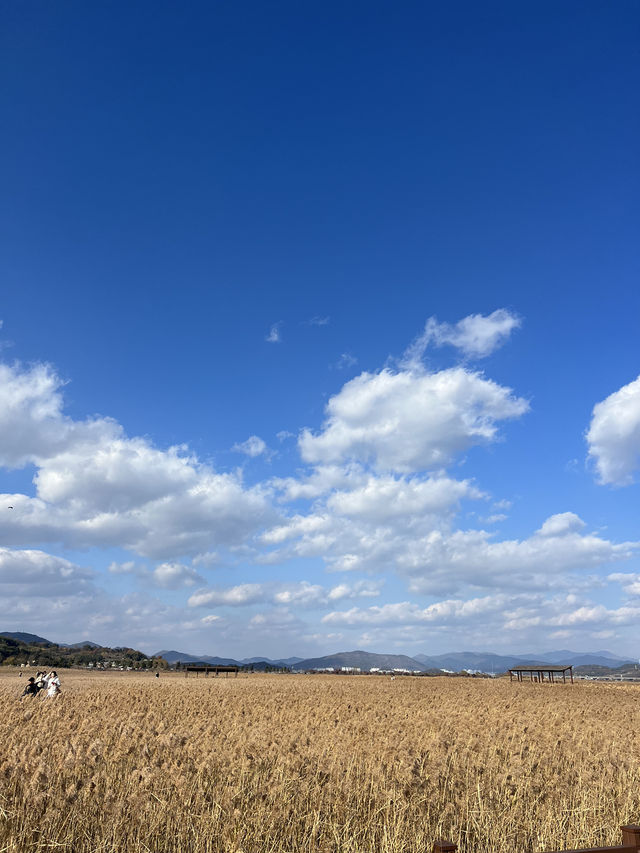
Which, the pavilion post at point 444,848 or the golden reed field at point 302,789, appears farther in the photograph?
the golden reed field at point 302,789

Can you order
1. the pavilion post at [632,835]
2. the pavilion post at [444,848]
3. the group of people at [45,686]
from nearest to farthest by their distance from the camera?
the pavilion post at [444,848] < the pavilion post at [632,835] < the group of people at [45,686]

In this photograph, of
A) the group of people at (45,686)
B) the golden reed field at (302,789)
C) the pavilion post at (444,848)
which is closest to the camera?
the pavilion post at (444,848)

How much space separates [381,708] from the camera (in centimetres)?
2264

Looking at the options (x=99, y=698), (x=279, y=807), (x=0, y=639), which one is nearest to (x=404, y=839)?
(x=279, y=807)

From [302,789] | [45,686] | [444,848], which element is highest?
[444,848]

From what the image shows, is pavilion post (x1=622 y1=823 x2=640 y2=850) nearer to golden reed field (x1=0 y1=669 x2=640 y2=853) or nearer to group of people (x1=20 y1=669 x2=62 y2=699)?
golden reed field (x1=0 y1=669 x2=640 y2=853)

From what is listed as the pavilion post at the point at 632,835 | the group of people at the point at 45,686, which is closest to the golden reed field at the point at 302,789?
the pavilion post at the point at 632,835

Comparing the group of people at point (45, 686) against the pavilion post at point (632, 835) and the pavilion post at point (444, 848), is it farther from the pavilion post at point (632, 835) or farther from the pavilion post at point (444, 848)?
the pavilion post at point (632, 835)

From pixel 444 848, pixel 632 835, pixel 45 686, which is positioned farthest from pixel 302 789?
pixel 45 686

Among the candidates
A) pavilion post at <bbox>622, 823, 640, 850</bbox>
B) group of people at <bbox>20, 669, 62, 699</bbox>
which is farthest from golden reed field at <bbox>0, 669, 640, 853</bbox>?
group of people at <bbox>20, 669, 62, 699</bbox>

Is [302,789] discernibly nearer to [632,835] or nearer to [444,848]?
[444,848]

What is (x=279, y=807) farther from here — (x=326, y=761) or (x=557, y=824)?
(x=557, y=824)

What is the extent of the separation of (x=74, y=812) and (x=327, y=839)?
3731mm

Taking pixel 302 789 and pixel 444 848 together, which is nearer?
pixel 444 848
